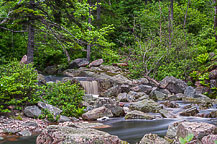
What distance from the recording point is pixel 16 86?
340 inches

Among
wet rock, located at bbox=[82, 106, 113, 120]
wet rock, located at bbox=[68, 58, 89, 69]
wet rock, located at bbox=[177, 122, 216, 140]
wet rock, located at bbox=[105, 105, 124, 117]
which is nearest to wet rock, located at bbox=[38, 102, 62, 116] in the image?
wet rock, located at bbox=[82, 106, 113, 120]

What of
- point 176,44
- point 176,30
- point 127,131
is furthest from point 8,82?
point 176,30

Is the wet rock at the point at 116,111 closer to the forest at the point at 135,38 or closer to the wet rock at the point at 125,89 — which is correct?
the forest at the point at 135,38

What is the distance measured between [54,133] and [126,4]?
95.9 feet

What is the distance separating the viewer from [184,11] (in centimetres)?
2762

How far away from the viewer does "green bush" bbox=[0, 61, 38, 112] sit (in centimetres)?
Answer: 858

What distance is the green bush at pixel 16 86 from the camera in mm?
8578

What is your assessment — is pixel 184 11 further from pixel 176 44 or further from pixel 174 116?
pixel 174 116

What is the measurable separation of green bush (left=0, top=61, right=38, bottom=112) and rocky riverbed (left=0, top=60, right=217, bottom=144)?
1.62 feet

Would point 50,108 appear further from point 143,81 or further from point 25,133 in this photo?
point 143,81

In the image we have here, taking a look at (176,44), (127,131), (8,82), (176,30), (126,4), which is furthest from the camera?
(126,4)

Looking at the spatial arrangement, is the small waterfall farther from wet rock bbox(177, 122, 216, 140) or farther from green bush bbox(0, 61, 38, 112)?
wet rock bbox(177, 122, 216, 140)

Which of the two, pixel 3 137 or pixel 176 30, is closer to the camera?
pixel 3 137

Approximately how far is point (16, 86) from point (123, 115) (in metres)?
4.42
